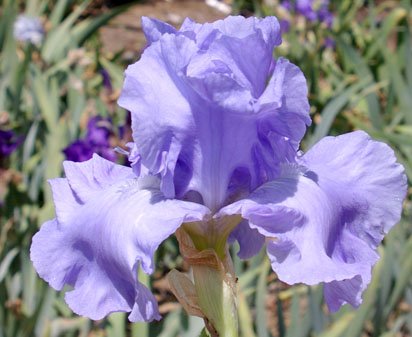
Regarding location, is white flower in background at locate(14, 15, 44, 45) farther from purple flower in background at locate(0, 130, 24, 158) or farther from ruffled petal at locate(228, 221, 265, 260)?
ruffled petal at locate(228, 221, 265, 260)

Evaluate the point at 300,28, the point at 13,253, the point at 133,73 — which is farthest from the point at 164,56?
the point at 300,28

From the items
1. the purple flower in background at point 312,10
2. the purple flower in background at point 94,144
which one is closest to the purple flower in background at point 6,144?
the purple flower in background at point 94,144

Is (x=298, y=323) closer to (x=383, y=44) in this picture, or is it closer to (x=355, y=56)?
(x=355, y=56)

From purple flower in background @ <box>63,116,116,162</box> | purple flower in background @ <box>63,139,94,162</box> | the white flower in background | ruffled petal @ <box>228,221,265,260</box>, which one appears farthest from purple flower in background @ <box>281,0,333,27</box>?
ruffled petal @ <box>228,221,265,260</box>

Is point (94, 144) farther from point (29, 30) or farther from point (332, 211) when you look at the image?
point (29, 30)

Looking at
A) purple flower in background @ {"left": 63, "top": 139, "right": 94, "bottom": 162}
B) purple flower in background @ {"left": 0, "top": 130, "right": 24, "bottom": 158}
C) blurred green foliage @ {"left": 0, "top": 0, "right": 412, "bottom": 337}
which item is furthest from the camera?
purple flower in background @ {"left": 0, "top": 130, "right": 24, "bottom": 158}

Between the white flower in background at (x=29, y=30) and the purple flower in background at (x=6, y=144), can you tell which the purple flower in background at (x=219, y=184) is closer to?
the purple flower in background at (x=6, y=144)
